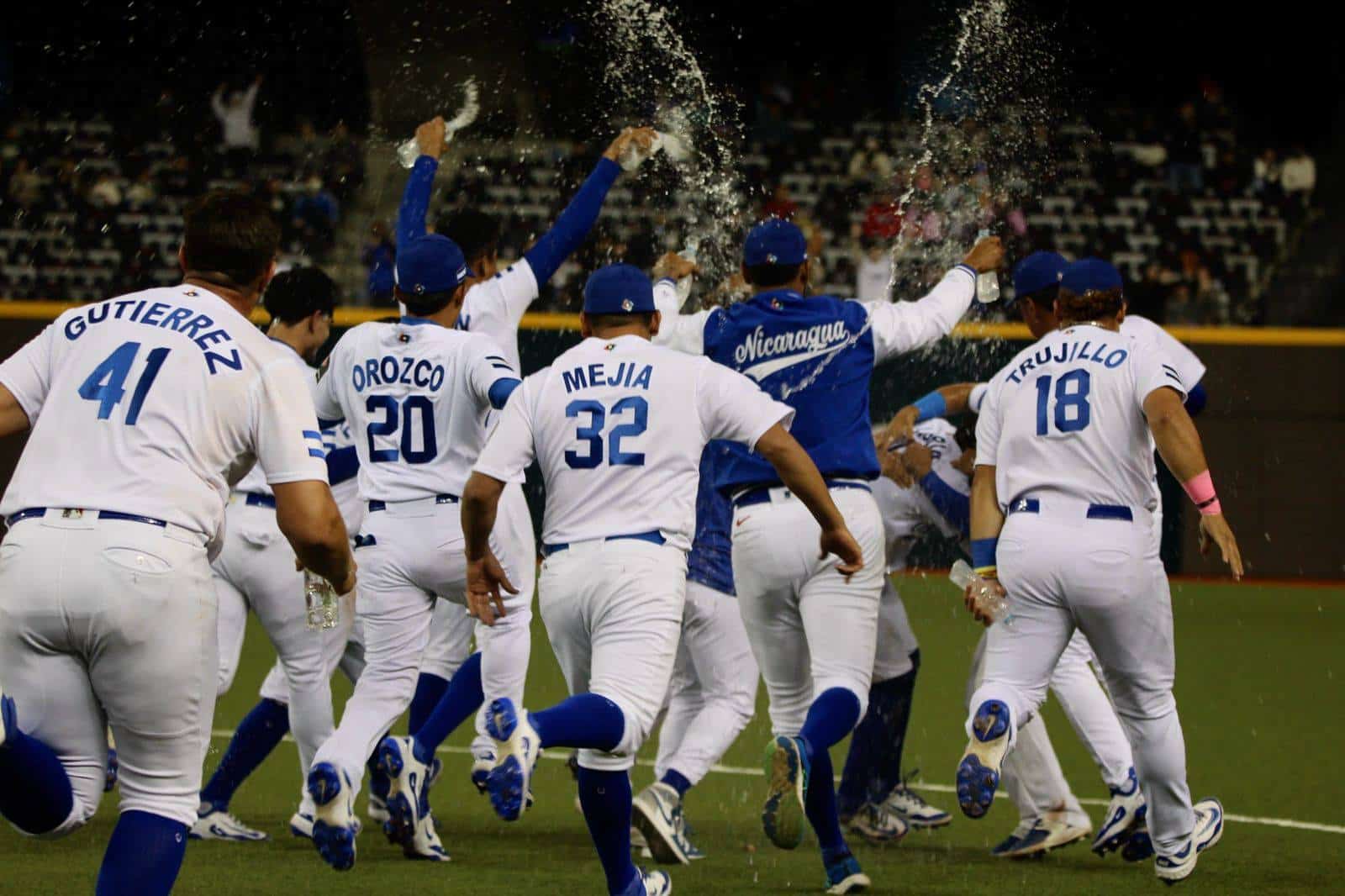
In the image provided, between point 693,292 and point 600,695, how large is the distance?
10839 millimetres

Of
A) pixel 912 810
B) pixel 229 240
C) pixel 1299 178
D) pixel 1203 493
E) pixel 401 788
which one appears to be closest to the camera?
pixel 229 240

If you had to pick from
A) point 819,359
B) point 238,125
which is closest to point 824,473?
point 819,359

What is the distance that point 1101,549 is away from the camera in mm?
6035

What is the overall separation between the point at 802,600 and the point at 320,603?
2.01 meters

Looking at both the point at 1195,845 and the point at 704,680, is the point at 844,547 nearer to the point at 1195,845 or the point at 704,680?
the point at 704,680

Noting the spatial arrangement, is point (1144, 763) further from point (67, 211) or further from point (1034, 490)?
point (67, 211)

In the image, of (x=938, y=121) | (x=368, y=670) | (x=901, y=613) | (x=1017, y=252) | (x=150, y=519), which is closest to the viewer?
(x=150, y=519)


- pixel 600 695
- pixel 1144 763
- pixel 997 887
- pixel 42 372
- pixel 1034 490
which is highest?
pixel 42 372

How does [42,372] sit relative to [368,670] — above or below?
above

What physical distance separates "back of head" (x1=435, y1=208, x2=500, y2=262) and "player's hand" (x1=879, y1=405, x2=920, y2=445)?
194 centimetres

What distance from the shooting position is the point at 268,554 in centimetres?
696

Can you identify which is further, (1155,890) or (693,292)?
(693,292)

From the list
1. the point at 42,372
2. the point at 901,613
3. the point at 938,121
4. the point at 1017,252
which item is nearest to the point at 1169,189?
the point at 1017,252

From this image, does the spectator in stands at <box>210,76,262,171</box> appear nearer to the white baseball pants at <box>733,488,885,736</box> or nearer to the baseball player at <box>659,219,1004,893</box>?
the baseball player at <box>659,219,1004,893</box>
